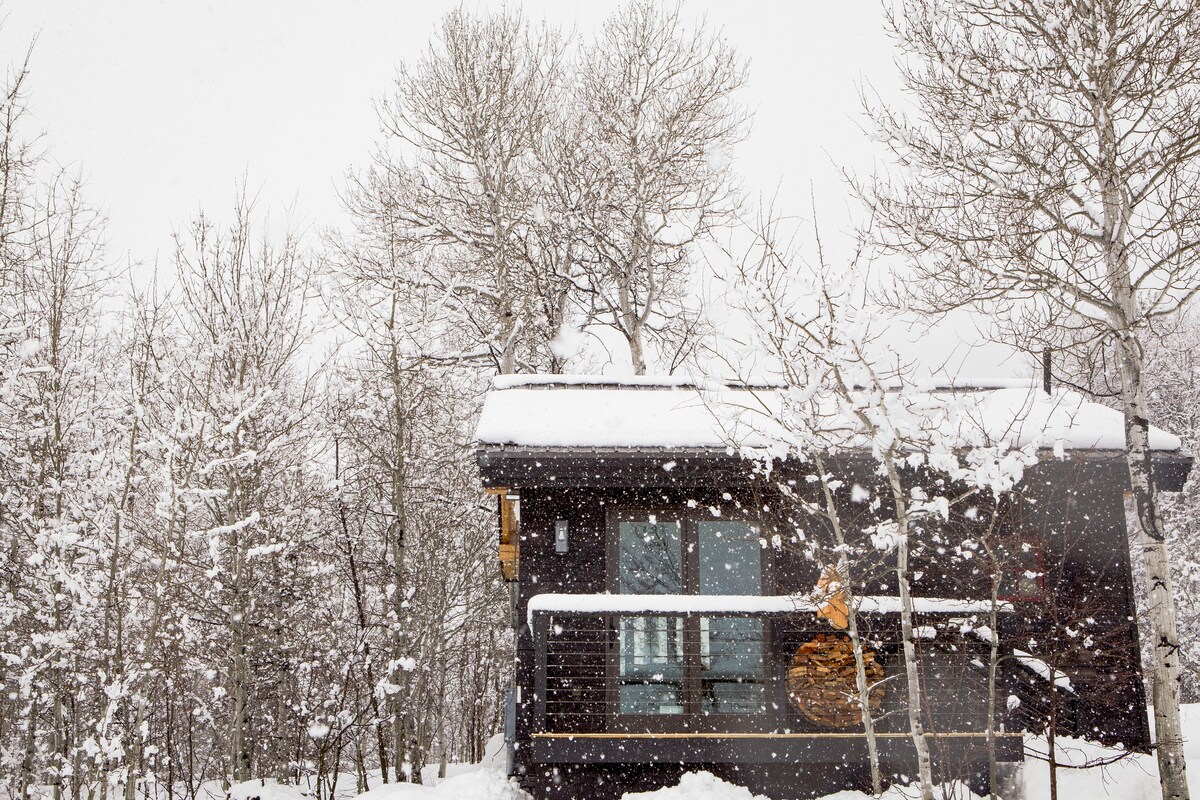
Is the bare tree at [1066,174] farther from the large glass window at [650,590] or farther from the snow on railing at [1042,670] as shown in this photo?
the large glass window at [650,590]

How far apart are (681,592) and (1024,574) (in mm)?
3510

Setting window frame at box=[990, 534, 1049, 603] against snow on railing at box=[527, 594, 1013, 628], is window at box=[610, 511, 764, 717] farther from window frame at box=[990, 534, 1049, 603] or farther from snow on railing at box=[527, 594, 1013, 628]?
window frame at box=[990, 534, 1049, 603]

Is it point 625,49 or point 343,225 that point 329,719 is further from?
point 625,49

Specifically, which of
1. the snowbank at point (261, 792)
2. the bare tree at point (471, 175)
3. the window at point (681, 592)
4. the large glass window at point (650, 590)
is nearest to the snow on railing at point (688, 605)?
the window at point (681, 592)

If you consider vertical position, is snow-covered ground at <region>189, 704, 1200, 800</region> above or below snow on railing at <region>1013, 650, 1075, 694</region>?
below

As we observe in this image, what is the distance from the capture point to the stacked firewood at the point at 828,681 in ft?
28.0

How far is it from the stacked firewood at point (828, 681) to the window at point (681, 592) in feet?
1.77

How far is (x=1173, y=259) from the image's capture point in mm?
8219

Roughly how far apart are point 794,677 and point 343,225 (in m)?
14.8

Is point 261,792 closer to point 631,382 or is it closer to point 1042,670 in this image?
point 631,382

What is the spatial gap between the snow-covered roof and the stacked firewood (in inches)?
87.5

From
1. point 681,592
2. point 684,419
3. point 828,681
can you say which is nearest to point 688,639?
point 681,592

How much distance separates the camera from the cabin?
27.7 feet

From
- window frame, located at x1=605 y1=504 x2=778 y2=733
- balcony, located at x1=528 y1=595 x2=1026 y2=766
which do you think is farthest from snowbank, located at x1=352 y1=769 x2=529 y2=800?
window frame, located at x1=605 y1=504 x2=778 y2=733
